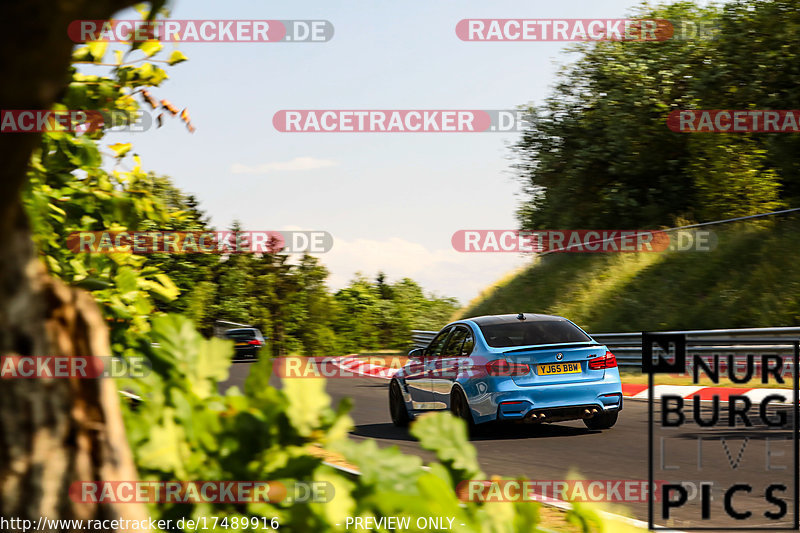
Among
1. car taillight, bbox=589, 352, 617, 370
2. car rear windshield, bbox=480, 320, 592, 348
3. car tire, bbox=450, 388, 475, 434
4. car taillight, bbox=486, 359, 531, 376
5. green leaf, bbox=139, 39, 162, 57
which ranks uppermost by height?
green leaf, bbox=139, 39, 162, 57

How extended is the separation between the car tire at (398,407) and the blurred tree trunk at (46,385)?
10.9 metres

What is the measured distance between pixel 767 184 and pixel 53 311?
1034 inches

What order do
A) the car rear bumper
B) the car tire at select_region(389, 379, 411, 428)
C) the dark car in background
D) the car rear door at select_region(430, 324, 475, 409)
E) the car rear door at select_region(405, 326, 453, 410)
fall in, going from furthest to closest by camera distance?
1. the dark car in background
2. the car tire at select_region(389, 379, 411, 428)
3. the car rear door at select_region(405, 326, 453, 410)
4. the car rear door at select_region(430, 324, 475, 409)
5. the car rear bumper

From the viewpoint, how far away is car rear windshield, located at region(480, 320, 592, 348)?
11586mm

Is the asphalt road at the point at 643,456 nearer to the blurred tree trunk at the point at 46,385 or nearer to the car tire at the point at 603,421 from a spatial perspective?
the car tire at the point at 603,421

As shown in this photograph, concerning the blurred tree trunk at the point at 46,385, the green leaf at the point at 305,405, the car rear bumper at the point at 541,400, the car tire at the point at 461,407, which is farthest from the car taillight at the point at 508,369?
the blurred tree trunk at the point at 46,385

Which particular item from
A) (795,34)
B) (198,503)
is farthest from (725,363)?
(795,34)

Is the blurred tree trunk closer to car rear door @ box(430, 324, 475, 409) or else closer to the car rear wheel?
car rear door @ box(430, 324, 475, 409)

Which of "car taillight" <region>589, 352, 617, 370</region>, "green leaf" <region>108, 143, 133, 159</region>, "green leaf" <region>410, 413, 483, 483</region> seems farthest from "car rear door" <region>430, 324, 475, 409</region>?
"green leaf" <region>410, 413, 483, 483</region>

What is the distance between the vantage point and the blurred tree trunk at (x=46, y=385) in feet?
6.43

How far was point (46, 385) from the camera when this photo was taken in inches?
87.3

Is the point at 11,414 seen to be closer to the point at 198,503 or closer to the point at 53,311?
the point at 53,311

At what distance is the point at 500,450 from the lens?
10.4 m

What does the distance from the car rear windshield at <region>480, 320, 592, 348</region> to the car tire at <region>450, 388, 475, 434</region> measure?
30.0 inches
